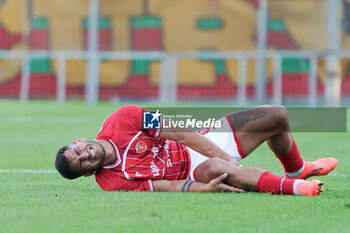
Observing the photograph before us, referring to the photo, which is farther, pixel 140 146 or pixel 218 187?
pixel 140 146

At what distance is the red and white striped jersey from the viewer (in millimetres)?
5102

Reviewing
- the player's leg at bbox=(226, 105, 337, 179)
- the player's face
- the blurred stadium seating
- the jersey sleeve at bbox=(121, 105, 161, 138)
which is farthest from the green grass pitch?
the blurred stadium seating

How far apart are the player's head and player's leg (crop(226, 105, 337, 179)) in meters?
1.13

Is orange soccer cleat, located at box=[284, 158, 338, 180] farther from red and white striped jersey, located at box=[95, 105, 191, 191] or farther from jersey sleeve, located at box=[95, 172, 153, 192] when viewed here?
jersey sleeve, located at box=[95, 172, 153, 192]

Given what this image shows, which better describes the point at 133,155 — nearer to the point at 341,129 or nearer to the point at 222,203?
the point at 222,203

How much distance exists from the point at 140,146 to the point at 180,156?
33 cm

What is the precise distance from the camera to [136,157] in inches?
201

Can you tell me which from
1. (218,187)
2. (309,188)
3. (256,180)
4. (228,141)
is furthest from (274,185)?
(228,141)

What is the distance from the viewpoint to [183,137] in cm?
507

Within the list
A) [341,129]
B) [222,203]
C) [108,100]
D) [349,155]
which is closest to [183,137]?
[222,203]

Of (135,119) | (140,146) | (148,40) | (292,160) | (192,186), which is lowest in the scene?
(192,186)

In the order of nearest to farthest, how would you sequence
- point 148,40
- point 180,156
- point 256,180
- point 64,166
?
point 256,180, point 64,166, point 180,156, point 148,40

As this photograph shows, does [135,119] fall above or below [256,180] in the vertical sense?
above

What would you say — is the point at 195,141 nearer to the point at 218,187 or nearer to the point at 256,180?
the point at 218,187
